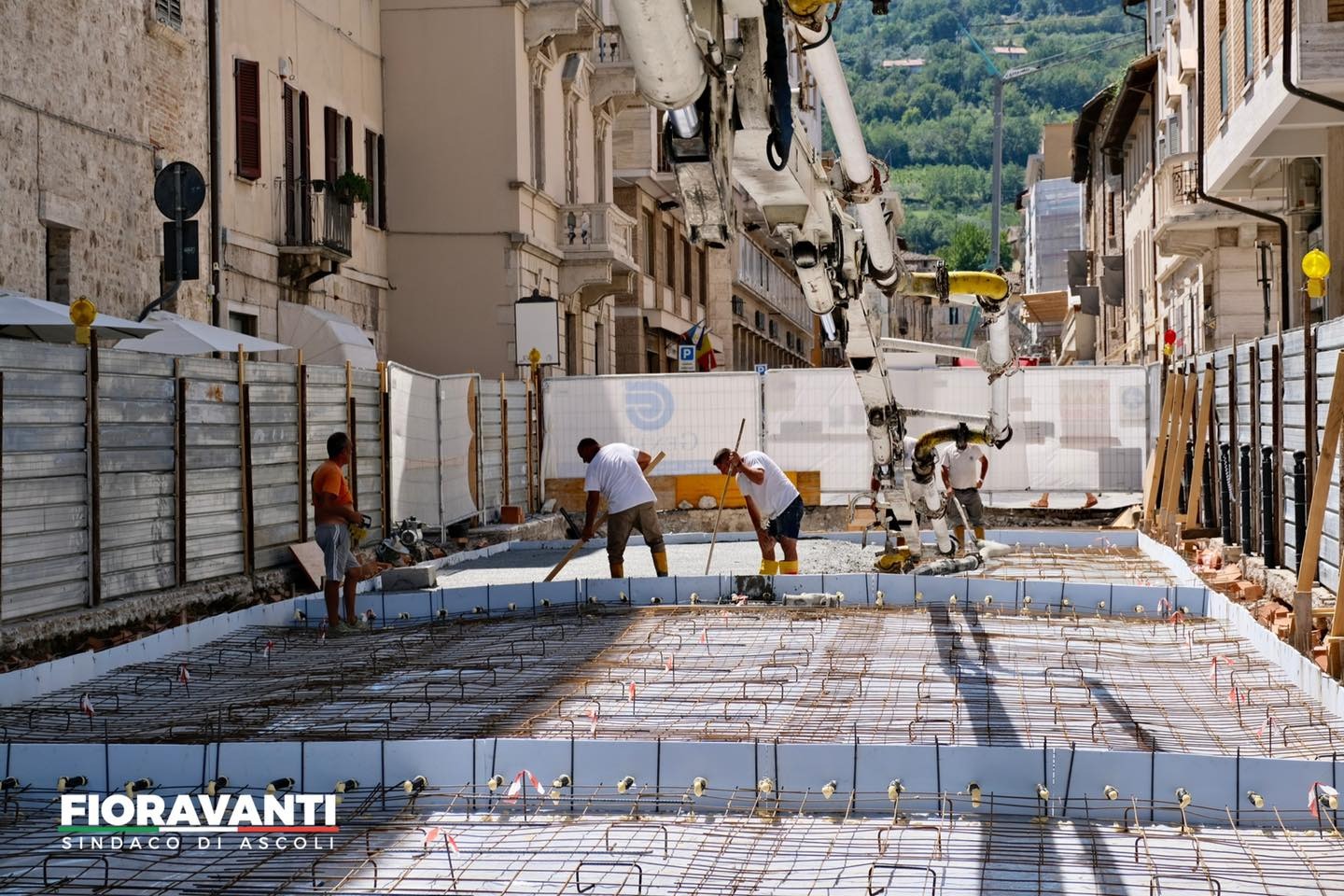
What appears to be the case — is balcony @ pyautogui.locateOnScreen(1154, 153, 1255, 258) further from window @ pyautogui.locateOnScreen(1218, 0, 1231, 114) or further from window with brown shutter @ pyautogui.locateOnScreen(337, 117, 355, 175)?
window with brown shutter @ pyautogui.locateOnScreen(337, 117, 355, 175)

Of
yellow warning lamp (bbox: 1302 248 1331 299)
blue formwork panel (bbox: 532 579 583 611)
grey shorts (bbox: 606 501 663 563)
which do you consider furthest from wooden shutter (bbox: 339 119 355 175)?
yellow warning lamp (bbox: 1302 248 1331 299)

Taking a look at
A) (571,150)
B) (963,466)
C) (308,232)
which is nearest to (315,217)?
(308,232)

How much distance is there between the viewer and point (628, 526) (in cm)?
1494

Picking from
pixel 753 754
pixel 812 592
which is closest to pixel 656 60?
pixel 753 754

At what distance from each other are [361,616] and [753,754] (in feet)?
23.7

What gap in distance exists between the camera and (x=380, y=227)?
30031 mm

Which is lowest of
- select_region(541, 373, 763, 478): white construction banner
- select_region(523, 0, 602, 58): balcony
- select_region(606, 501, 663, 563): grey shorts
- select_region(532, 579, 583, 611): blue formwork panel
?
select_region(532, 579, 583, 611): blue formwork panel

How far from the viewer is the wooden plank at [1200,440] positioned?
56.8ft

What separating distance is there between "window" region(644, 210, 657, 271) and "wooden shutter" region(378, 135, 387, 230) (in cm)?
1202

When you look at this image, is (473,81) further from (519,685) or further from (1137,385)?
(519,685)

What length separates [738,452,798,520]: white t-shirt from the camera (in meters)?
14.8

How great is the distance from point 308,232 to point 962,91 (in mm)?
152480

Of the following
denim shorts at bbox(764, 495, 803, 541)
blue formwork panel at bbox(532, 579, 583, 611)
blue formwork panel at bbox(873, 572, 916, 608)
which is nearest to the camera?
blue formwork panel at bbox(873, 572, 916, 608)

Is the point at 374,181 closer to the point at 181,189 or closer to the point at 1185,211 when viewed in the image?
the point at 181,189
